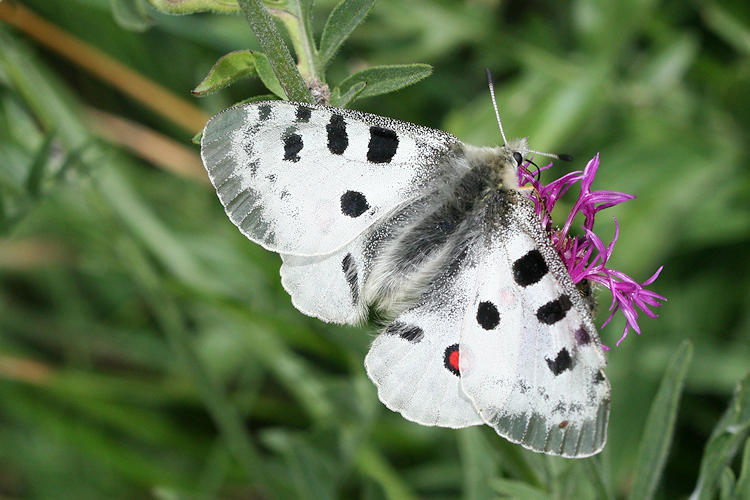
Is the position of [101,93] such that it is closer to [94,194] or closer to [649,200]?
[94,194]

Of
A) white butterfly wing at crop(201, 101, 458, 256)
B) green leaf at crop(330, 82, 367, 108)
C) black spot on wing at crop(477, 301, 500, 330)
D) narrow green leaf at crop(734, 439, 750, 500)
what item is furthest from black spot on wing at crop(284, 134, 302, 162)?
narrow green leaf at crop(734, 439, 750, 500)

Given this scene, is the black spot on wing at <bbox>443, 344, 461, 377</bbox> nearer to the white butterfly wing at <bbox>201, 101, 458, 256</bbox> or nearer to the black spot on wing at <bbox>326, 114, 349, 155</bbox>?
the white butterfly wing at <bbox>201, 101, 458, 256</bbox>

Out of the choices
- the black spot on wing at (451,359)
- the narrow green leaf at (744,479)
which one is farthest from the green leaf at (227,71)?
the narrow green leaf at (744,479)

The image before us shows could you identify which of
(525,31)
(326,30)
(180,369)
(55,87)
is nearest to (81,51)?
(55,87)

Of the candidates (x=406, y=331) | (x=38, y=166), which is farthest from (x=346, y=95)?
(x=38, y=166)

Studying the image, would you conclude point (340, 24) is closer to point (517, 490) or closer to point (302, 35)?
point (302, 35)

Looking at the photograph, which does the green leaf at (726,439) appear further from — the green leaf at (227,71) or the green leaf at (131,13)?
the green leaf at (131,13)

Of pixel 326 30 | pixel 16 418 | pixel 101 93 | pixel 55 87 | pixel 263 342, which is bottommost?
pixel 16 418
